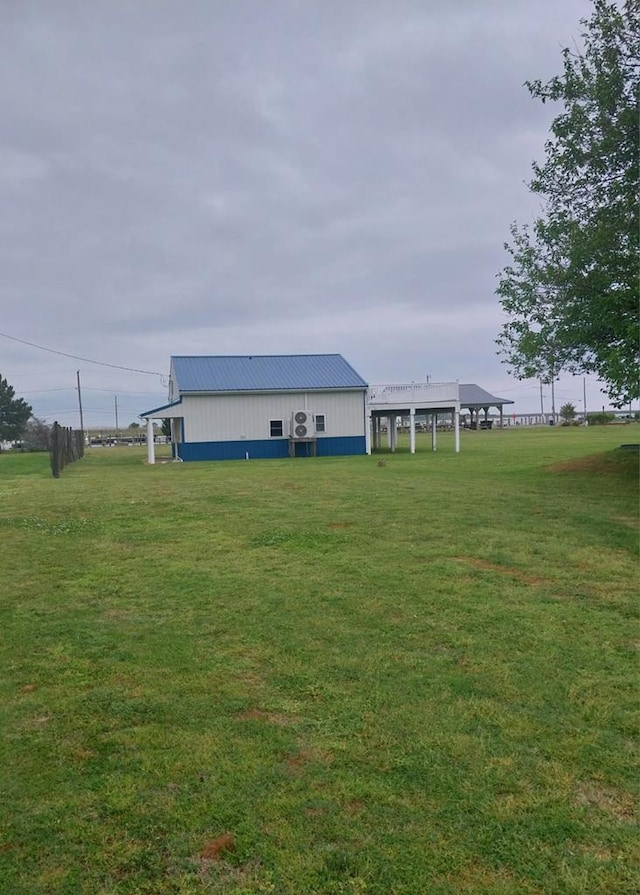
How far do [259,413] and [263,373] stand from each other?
2460 mm

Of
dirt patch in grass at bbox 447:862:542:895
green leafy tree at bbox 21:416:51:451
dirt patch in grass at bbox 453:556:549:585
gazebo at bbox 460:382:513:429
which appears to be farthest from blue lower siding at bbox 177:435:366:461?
gazebo at bbox 460:382:513:429

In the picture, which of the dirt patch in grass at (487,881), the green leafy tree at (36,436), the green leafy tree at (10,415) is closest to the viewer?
the dirt patch in grass at (487,881)

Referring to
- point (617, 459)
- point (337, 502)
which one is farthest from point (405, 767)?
point (617, 459)

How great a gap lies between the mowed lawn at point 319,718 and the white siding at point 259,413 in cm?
2170

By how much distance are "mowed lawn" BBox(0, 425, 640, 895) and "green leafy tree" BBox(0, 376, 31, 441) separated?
5257 cm

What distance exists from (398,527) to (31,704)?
18.2ft

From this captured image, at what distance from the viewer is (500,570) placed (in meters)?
6.29

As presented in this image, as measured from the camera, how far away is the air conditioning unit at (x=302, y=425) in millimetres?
29406

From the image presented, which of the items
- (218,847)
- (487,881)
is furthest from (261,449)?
(487,881)

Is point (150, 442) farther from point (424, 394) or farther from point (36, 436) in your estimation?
point (36, 436)

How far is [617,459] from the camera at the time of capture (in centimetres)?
1596

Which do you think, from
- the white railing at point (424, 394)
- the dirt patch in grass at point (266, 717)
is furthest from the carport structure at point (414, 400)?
the dirt patch in grass at point (266, 717)

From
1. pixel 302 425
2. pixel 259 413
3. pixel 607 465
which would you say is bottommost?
pixel 607 465

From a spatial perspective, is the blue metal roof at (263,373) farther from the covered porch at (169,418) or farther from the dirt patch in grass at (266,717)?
the dirt patch in grass at (266,717)
